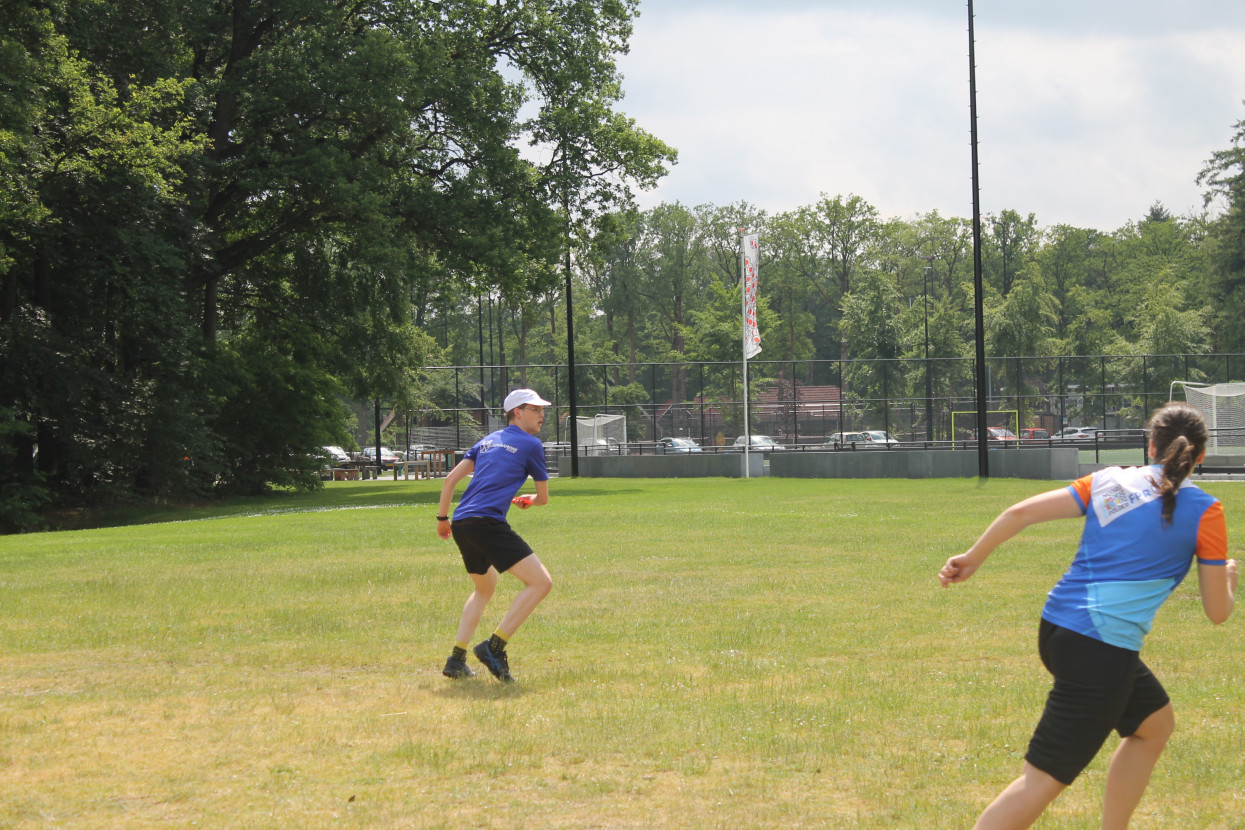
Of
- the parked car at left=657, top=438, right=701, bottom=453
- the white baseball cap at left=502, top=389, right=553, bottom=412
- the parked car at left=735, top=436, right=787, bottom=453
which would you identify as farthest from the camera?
the parked car at left=735, top=436, right=787, bottom=453

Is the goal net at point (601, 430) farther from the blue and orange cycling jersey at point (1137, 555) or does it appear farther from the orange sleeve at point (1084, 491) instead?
the blue and orange cycling jersey at point (1137, 555)

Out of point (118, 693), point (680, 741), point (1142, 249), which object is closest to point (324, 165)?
point (118, 693)

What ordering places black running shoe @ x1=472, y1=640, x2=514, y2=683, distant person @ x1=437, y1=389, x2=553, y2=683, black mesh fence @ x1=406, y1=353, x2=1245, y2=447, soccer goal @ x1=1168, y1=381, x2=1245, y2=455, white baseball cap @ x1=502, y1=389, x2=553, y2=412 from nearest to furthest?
black running shoe @ x1=472, y1=640, x2=514, y2=683
distant person @ x1=437, y1=389, x2=553, y2=683
white baseball cap @ x1=502, y1=389, x2=553, y2=412
soccer goal @ x1=1168, y1=381, x2=1245, y2=455
black mesh fence @ x1=406, y1=353, x2=1245, y2=447

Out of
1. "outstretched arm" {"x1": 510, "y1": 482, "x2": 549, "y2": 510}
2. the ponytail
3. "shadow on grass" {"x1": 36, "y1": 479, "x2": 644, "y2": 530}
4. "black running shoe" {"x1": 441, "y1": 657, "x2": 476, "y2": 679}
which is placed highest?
the ponytail

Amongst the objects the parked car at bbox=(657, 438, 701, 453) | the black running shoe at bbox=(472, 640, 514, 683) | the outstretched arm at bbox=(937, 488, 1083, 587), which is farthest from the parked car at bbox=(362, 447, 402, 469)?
the outstretched arm at bbox=(937, 488, 1083, 587)

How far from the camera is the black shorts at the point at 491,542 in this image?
296 inches

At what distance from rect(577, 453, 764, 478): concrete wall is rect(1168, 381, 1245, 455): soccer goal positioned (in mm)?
15873

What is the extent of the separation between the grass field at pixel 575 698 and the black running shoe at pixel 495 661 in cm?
8

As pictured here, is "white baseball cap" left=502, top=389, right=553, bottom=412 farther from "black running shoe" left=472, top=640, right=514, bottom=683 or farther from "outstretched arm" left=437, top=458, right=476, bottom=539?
"black running shoe" left=472, top=640, right=514, bottom=683

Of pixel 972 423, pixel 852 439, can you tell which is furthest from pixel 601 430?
pixel 972 423

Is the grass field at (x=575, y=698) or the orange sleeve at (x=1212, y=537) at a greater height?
the orange sleeve at (x=1212, y=537)

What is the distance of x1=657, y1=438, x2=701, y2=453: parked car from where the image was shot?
54812 mm

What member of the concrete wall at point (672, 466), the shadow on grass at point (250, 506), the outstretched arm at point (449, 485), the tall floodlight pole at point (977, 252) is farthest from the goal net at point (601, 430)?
the outstretched arm at point (449, 485)

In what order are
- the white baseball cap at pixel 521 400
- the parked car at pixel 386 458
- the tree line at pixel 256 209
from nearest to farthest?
the white baseball cap at pixel 521 400, the tree line at pixel 256 209, the parked car at pixel 386 458
